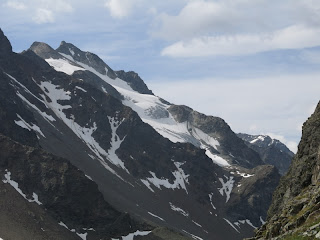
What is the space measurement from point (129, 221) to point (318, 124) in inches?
4056

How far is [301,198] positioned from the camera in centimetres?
5191

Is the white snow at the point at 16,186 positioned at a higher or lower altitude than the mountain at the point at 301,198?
lower

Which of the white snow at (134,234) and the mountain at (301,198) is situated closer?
the mountain at (301,198)

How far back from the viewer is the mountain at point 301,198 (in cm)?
3947

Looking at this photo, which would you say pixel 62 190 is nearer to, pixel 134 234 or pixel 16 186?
pixel 16 186

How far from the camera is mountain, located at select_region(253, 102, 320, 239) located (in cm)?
3947

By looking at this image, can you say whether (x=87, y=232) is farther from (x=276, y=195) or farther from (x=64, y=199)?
(x=276, y=195)

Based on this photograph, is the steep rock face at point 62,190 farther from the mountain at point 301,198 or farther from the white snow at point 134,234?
the mountain at point 301,198

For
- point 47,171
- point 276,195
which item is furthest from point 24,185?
point 276,195

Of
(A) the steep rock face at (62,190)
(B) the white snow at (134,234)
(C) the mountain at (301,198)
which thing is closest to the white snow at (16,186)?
(A) the steep rock face at (62,190)

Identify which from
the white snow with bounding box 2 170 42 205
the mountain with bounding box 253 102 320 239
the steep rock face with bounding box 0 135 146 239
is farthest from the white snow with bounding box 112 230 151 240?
the mountain with bounding box 253 102 320 239

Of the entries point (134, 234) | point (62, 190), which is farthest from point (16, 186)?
point (134, 234)

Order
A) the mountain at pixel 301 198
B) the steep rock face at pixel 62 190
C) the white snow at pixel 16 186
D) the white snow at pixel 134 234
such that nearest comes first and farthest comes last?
the mountain at pixel 301 198 → the white snow at pixel 16 186 → the white snow at pixel 134 234 → the steep rock face at pixel 62 190

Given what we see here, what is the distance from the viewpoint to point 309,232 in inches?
1347
